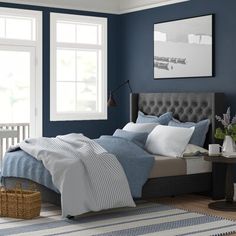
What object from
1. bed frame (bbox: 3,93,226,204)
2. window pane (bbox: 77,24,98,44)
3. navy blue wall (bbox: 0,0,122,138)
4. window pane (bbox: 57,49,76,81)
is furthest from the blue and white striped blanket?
window pane (bbox: 77,24,98,44)

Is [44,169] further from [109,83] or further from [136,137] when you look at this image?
[109,83]

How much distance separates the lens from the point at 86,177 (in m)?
5.40

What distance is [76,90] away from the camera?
28.1ft

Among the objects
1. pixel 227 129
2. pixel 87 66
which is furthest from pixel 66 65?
pixel 227 129

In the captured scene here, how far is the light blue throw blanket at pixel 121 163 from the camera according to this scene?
5727 mm

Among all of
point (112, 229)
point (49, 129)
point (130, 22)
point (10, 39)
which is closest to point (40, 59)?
point (10, 39)

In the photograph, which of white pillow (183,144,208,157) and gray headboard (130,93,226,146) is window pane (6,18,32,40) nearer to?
gray headboard (130,93,226,146)

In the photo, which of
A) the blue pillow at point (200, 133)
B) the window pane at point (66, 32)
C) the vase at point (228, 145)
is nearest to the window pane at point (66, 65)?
the window pane at point (66, 32)

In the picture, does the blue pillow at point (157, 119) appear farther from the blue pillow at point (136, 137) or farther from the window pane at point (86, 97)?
the window pane at point (86, 97)

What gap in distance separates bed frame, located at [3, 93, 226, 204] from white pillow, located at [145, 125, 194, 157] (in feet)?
1.10

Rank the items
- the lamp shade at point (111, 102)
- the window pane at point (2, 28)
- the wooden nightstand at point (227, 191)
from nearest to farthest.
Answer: the wooden nightstand at point (227, 191)
the window pane at point (2, 28)
the lamp shade at point (111, 102)

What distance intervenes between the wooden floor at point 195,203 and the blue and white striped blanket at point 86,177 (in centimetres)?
84

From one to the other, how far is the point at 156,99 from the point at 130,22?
4.99ft

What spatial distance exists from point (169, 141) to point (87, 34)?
9.18 ft
